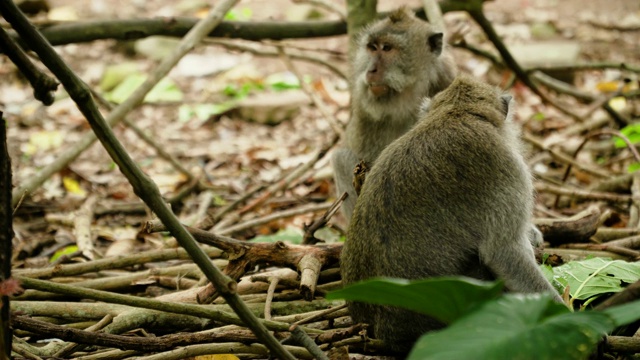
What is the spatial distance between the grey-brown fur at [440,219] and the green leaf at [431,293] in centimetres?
97

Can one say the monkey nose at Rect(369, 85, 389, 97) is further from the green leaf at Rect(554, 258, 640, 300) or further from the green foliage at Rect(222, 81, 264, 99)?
the green foliage at Rect(222, 81, 264, 99)

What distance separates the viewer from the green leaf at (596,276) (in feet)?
11.6

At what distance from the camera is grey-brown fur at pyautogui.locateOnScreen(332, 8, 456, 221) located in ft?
18.4

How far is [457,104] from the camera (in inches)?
147

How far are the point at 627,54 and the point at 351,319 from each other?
9.64m

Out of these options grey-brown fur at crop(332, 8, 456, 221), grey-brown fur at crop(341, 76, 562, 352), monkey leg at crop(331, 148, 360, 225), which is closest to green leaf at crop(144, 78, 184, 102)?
monkey leg at crop(331, 148, 360, 225)

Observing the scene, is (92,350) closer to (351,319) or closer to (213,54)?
(351,319)

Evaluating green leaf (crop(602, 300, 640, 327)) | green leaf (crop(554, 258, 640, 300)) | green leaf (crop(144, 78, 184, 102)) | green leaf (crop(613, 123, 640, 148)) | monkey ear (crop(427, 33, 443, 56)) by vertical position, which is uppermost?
green leaf (crop(144, 78, 184, 102))

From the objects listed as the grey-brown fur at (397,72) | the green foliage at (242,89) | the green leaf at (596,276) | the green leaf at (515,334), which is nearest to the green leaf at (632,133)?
the grey-brown fur at (397,72)

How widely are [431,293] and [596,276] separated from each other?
1765 mm

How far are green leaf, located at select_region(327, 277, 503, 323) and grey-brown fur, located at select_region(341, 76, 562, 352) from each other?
0.97 meters

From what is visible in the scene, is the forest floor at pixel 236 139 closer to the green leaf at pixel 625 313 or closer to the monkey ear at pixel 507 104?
the monkey ear at pixel 507 104

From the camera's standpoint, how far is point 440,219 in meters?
3.34

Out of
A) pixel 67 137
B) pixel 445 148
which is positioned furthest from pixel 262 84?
pixel 445 148
